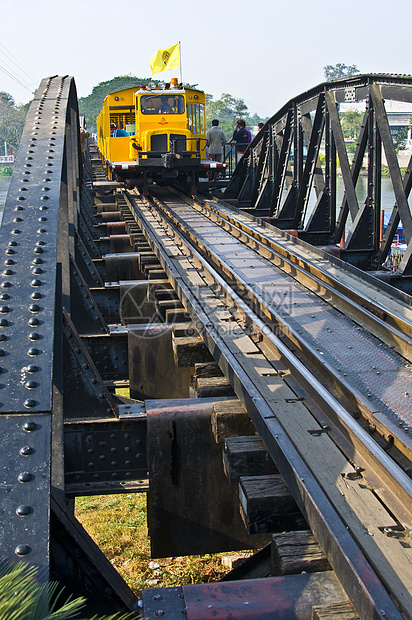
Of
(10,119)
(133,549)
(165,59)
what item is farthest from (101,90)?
(133,549)

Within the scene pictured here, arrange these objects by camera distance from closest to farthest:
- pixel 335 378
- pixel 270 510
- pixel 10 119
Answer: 1. pixel 270 510
2. pixel 335 378
3. pixel 10 119

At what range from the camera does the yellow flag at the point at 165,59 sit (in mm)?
22922

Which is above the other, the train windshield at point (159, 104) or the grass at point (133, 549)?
the train windshield at point (159, 104)

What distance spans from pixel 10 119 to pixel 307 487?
143260 millimetres

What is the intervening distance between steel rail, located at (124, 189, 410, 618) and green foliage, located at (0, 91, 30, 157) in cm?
10603

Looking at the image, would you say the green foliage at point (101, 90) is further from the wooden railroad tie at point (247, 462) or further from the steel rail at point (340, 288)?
the wooden railroad tie at point (247, 462)

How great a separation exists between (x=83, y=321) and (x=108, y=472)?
247cm

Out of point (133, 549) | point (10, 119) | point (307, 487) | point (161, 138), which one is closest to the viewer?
point (307, 487)

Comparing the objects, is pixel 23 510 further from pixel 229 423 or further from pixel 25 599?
pixel 229 423

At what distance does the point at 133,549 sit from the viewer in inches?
248

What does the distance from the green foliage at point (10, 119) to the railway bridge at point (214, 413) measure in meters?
104

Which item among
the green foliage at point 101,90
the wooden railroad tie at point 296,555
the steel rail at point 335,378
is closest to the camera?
the wooden railroad tie at point 296,555

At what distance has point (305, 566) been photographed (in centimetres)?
259

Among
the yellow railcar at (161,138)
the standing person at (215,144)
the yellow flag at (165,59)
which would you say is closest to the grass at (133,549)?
the yellow railcar at (161,138)
